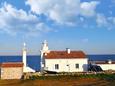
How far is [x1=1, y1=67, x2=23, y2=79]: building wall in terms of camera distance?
62.3m

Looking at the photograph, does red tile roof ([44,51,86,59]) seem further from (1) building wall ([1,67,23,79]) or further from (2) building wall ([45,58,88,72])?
(1) building wall ([1,67,23,79])

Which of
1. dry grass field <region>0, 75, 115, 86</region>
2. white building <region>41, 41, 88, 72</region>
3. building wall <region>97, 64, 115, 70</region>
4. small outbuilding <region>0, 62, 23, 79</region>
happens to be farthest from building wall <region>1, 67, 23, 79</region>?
building wall <region>97, 64, 115, 70</region>

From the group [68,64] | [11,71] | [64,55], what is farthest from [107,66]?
[11,71]

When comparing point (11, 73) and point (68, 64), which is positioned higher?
point (68, 64)

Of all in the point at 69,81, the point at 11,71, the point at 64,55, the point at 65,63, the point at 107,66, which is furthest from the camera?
the point at 107,66

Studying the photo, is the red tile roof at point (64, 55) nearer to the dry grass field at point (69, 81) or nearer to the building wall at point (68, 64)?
the building wall at point (68, 64)

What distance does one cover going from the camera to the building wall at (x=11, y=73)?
62.3 metres

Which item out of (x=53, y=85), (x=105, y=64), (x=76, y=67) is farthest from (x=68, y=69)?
(x=53, y=85)

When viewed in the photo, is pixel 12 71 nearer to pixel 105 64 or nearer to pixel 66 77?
pixel 66 77

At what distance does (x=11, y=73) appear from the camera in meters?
62.5

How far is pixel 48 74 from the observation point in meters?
58.7

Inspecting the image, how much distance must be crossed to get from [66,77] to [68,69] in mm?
9100

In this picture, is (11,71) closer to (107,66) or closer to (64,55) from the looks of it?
(64,55)

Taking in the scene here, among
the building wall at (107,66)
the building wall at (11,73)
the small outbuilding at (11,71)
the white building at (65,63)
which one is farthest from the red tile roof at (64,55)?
the building wall at (11,73)
